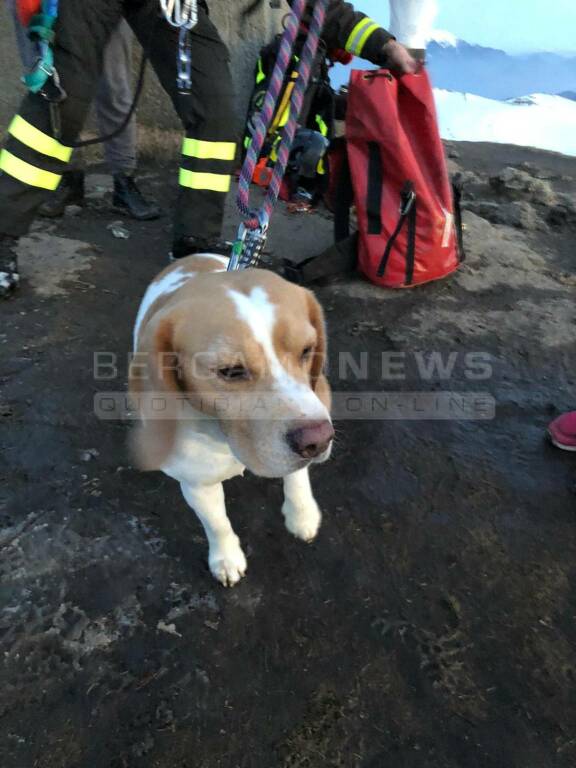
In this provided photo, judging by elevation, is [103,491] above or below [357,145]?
below

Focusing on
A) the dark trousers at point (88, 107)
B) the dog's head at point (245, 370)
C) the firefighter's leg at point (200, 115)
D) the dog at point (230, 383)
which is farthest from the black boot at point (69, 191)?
the dog's head at point (245, 370)

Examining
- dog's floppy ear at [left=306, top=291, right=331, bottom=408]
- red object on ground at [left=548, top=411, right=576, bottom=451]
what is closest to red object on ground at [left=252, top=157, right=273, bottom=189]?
red object on ground at [left=548, top=411, right=576, bottom=451]

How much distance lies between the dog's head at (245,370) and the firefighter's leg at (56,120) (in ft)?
5.34

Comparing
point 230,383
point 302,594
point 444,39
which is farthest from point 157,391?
point 444,39

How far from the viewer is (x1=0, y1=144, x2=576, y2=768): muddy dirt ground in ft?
4.74

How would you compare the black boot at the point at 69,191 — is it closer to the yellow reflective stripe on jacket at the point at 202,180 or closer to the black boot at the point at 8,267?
the black boot at the point at 8,267

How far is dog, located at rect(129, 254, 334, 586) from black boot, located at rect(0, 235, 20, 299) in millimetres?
1762

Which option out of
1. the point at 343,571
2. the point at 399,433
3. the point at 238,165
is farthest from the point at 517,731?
the point at 238,165

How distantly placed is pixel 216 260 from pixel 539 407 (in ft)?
5.32

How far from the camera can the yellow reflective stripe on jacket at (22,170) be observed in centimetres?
264

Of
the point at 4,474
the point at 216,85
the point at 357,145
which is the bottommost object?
the point at 4,474

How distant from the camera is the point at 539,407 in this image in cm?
260

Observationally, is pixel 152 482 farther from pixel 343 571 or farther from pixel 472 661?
pixel 472 661

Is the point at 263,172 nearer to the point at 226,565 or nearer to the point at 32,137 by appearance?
the point at 32,137
